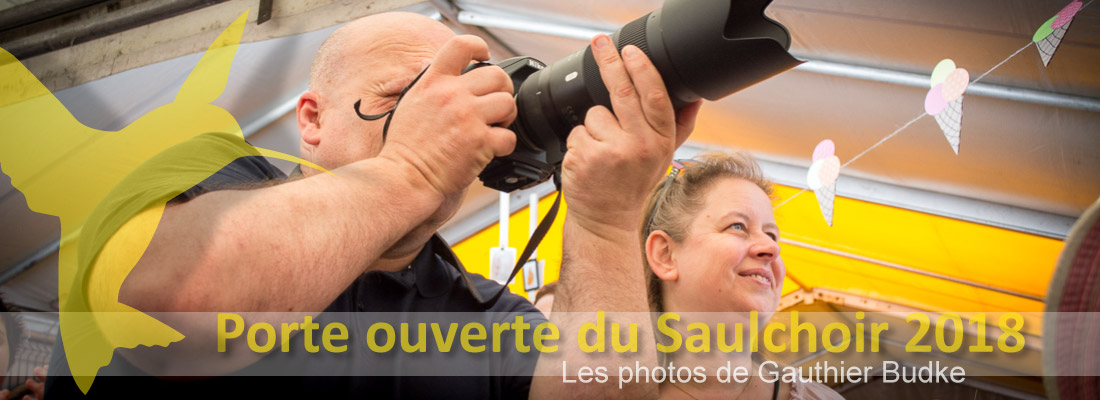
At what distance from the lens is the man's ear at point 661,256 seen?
3.58 feet

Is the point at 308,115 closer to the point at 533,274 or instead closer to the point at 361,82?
the point at 361,82

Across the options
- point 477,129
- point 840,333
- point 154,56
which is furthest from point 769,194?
point 154,56

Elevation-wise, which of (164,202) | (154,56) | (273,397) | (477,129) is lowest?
(273,397)

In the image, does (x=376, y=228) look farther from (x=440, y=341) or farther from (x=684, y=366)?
(x=684, y=366)

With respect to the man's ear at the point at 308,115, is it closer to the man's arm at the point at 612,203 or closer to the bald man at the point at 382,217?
the bald man at the point at 382,217

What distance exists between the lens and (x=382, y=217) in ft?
1.74

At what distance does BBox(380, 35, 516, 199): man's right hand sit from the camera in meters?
0.57

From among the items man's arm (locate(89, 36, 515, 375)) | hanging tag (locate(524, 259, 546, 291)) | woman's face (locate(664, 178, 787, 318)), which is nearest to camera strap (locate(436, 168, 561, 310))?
man's arm (locate(89, 36, 515, 375))

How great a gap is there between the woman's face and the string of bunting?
43 centimetres

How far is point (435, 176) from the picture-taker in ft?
1.86

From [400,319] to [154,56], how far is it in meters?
0.61

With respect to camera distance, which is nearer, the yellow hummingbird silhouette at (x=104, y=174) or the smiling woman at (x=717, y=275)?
the yellow hummingbird silhouette at (x=104, y=174)

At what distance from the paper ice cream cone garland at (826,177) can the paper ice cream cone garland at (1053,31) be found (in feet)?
2.25

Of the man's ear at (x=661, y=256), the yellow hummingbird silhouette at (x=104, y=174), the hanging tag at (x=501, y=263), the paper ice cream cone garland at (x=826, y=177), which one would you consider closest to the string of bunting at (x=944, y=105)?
the paper ice cream cone garland at (x=826, y=177)
